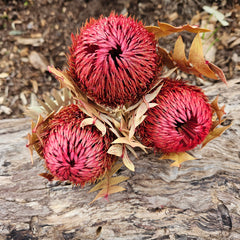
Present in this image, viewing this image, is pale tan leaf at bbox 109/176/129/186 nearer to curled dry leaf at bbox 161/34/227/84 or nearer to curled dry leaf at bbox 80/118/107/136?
curled dry leaf at bbox 80/118/107/136

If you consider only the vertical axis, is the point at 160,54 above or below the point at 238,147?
above

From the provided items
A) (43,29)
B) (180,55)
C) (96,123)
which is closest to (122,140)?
(96,123)

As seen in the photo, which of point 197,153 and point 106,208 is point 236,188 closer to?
point 197,153

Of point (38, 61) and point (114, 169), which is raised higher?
point (38, 61)

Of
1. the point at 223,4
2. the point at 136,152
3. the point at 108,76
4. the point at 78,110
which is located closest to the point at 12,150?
the point at 78,110

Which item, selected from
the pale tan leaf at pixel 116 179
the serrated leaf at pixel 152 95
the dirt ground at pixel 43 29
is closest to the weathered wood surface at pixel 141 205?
the pale tan leaf at pixel 116 179

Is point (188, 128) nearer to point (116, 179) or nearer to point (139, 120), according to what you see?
point (139, 120)

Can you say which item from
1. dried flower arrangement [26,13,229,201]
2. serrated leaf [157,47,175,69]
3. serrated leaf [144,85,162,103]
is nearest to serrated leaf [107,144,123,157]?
dried flower arrangement [26,13,229,201]

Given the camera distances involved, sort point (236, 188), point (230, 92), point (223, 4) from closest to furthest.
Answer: point (236, 188) → point (230, 92) → point (223, 4)
